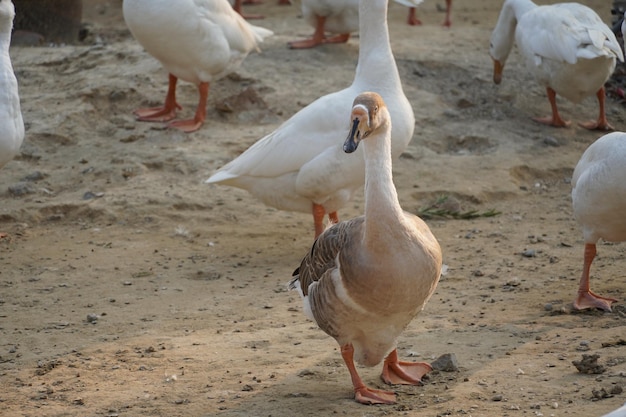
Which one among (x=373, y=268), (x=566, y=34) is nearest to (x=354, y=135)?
(x=373, y=268)

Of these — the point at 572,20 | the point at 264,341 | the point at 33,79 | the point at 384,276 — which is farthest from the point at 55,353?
the point at 572,20

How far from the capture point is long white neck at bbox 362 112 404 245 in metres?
4.41

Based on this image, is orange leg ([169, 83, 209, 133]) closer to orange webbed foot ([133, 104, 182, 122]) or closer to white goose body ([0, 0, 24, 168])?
orange webbed foot ([133, 104, 182, 122])

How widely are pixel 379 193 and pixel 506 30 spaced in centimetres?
663

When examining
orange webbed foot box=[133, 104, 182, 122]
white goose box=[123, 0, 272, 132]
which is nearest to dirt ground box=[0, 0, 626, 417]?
orange webbed foot box=[133, 104, 182, 122]

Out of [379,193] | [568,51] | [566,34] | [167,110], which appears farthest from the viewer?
[167,110]

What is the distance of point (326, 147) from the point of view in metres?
6.76

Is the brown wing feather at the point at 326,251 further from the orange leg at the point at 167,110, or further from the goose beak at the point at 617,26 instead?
the goose beak at the point at 617,26

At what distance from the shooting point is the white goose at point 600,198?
5.49 metres

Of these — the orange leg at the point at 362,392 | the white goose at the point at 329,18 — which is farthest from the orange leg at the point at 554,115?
the orange leg at the point at 362,392

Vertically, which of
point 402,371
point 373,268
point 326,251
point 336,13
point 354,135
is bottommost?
point 402,371

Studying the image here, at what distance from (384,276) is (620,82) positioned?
7799 mm

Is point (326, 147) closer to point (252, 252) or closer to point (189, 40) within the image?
point (252, 252)

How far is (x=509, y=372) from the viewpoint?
4832 mm
